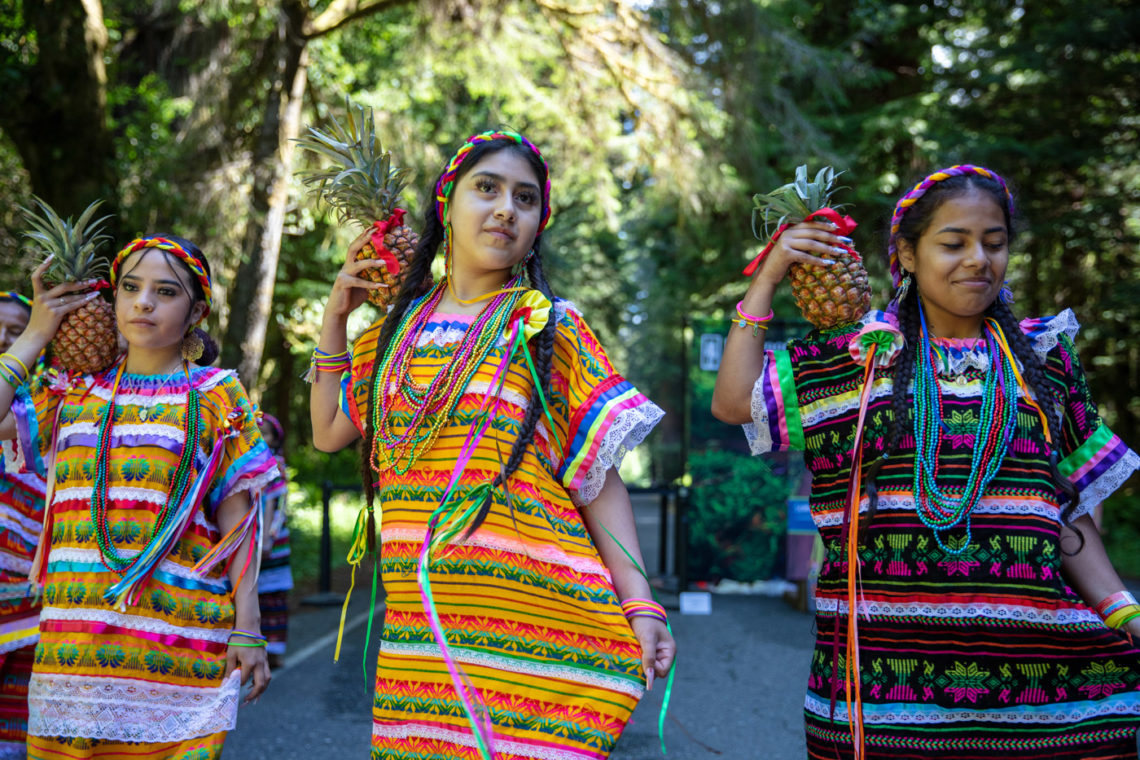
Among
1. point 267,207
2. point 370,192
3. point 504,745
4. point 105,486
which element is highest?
point 267,207

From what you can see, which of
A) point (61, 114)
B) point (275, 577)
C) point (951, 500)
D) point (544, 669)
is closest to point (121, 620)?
point (544, 669)

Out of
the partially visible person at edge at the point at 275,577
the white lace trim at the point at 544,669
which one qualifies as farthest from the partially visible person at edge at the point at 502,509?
the partially visible person at edge at the point at 275,577

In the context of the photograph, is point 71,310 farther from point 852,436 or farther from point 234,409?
point 852,436

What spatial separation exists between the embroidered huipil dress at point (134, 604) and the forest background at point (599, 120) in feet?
11.1

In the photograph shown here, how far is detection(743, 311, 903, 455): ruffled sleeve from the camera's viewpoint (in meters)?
2.55

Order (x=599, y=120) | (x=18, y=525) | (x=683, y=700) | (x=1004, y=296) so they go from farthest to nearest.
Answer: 1. (x=599, y=120)
2. (x=683, y=700)
3. (x=18, y=525)
4. (x=1004, y=296)

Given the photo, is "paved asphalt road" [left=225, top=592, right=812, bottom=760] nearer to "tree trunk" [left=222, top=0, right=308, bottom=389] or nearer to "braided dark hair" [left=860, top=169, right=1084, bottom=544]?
"braided dark hair" [left=860, top=169, right=1084, bottom=544]

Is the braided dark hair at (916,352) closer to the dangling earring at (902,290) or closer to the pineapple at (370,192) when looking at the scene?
the dangling earring at (902,290)

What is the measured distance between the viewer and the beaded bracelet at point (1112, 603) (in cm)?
246

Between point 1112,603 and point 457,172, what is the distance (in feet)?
6.50

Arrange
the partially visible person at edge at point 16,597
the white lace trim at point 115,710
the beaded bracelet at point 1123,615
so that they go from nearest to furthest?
the beaded bracelet at point 1123,615 → the white lace trim at point 115,710 → the partially visible person at edge at point 16,597

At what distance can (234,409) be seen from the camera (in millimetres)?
3135

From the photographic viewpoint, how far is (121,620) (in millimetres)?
2863

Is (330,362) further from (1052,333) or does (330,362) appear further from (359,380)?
(1052,333)
